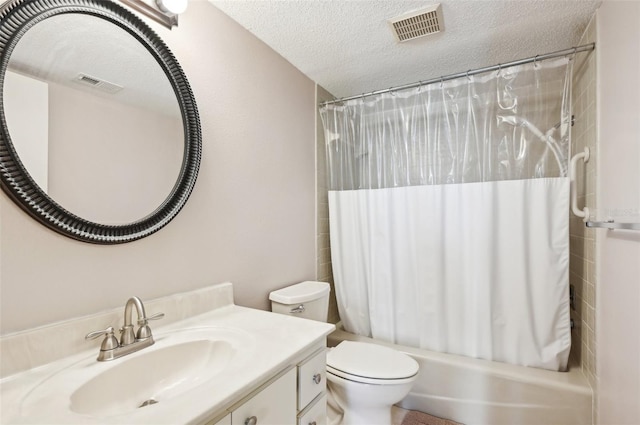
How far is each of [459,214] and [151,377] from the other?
1.72 meters

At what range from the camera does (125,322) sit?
0.94m

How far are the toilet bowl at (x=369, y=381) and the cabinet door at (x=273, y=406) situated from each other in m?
0.63

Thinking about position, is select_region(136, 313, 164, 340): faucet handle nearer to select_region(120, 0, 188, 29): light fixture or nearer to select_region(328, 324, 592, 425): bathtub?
select_region(120, 0, 188, 29): light fixture

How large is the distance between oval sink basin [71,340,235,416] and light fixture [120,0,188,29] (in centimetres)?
120

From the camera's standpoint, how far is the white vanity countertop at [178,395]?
0.61 metres

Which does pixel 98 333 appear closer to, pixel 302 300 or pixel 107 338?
pixel 107 338

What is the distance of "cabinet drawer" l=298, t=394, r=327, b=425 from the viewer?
38.4 inches

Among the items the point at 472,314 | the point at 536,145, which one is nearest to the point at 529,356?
the point at 472,314

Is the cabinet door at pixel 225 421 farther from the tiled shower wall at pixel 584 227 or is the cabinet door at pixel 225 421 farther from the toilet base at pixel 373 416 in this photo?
the tiled shower wall at pixel 584 227

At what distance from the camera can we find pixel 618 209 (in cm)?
116

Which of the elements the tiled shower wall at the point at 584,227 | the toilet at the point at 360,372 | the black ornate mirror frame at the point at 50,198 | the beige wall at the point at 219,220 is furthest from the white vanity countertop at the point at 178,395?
the tiled shower wall at the point at 584,227

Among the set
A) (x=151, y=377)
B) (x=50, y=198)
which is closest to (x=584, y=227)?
(x=151, y=377)

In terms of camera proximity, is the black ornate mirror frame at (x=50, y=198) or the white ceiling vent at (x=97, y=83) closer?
the black ornate mirror frame at (x=50, y=198)

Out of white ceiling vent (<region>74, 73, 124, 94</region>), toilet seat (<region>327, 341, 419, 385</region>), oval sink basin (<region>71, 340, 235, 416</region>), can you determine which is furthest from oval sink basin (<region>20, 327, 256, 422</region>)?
white ceiling vent (<region>74, 73, 124, 94</region>)
